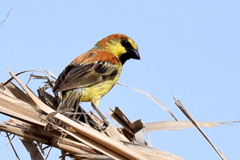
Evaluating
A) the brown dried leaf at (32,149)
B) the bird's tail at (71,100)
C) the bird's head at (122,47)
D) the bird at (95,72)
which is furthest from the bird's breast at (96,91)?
the brown dried leaf at (32,149)

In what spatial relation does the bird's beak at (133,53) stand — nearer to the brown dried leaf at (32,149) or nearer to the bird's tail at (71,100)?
the bird's tail at (71,100)

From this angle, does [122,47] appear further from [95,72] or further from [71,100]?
[71,100]

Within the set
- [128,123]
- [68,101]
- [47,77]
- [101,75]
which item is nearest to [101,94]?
[101,75]

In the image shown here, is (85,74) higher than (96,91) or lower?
higher

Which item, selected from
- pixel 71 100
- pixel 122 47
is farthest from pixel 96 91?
pixel 122 47

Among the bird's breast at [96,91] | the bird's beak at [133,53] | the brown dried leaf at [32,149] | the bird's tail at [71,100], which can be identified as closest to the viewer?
the brown dried leaf at [32,149]

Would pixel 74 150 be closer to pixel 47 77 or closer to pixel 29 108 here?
pixel 29 108

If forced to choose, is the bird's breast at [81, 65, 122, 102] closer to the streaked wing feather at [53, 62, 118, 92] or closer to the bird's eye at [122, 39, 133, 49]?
the streaked wing feather at [53, 62, 118, 92]

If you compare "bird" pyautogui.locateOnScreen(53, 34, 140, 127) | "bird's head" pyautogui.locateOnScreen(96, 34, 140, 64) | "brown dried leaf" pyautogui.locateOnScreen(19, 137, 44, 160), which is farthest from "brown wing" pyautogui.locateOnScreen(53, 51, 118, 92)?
"brown dried leaf" pyautogui.locateOnScreen(19, 137, 44, 160)
